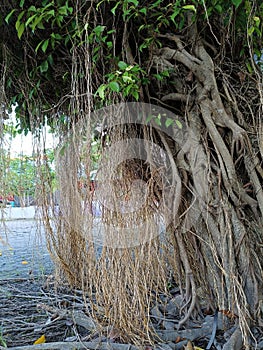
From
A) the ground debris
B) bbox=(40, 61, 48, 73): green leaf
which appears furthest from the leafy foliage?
the ground debris

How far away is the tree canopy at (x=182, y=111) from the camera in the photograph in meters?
1.23

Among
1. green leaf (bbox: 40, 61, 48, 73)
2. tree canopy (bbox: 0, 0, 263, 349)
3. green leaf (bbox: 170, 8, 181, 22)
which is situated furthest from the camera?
green leaf (bbox: 40, 61, 48, 73)

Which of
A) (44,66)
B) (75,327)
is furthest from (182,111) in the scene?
(75,327)

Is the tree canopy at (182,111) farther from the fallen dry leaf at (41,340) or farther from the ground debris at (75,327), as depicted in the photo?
the fallen dry leaf at (41,340)

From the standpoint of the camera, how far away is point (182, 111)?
1480 millimetres

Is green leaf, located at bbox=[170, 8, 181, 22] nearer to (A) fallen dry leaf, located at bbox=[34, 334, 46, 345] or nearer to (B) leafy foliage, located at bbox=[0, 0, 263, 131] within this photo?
(B) leafy foliage, located at bbox=[0, 0, 263, 131]

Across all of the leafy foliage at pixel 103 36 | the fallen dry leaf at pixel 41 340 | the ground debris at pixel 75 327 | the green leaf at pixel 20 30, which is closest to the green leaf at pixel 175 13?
the leafy foliage at pixel 103 36

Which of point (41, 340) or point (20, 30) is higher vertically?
point (20, 30)

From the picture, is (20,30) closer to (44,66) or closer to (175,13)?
(44,66)

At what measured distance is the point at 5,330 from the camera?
1.43m

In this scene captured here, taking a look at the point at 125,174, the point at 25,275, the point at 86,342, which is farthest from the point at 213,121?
the point at 25,275

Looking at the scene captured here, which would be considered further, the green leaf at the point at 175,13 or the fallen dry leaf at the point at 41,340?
the fallen dry leaf at the point at 41,340

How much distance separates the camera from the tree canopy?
1233 mm

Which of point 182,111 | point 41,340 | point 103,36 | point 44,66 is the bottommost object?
point 41,340
